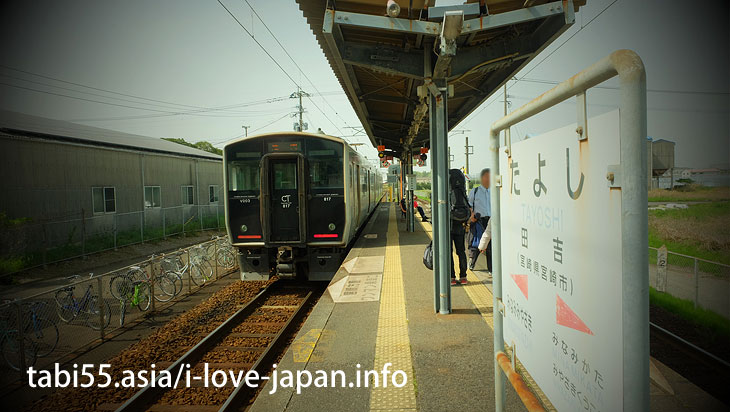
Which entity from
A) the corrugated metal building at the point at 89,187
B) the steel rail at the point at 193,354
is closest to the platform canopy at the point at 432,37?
the steel rail at the point at 193,354

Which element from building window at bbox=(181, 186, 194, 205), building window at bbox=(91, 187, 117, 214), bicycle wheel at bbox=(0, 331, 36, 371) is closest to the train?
bicycle wheel at bbox=(0, 331, 36, 371)

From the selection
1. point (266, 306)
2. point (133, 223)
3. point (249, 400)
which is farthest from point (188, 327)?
point (133, 223)

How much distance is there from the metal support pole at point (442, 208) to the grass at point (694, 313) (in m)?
4.24

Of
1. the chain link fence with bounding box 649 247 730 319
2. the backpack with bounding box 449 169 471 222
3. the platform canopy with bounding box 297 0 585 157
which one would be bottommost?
the chain link fence with bounding box 649 247 730 319

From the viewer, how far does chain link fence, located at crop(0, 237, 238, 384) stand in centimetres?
505

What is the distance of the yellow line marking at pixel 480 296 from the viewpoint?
4886mm

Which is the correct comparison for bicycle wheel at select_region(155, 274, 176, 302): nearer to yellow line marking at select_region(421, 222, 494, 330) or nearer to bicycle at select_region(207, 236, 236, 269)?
bicycle at select_region(207, 236, 236, 269)

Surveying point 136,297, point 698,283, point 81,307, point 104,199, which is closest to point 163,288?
point 136,297

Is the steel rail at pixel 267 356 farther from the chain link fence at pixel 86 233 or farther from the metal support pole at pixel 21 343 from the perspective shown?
the chain link fence at pixel 86 233

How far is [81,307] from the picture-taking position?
6285mm

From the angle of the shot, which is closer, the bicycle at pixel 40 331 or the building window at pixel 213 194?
the bicycle at pixel 40 331

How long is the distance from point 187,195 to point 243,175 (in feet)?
45.9

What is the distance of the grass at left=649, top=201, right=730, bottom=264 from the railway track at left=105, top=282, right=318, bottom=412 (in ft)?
35.0

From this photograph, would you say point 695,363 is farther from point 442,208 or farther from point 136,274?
point 136,274
